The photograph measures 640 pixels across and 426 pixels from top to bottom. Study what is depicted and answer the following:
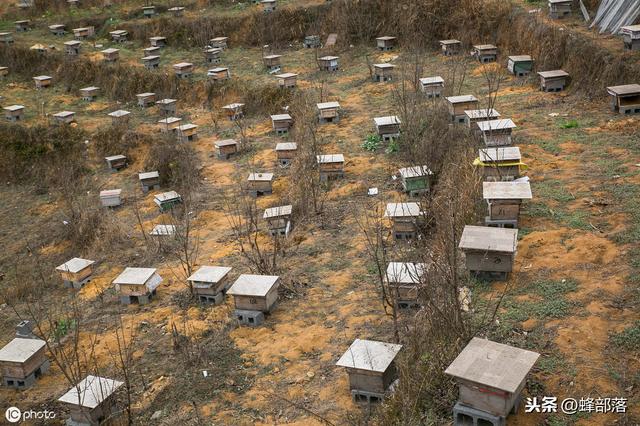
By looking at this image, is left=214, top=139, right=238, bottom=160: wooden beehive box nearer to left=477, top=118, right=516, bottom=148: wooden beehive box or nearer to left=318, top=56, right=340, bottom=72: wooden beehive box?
left=318, top=56, right=340, bottom=72: wooden beehive box

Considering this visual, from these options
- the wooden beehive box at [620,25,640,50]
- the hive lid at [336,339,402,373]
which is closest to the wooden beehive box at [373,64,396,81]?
the wooden beehive box at [620,25,640,50]

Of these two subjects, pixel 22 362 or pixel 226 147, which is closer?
pixel 22 362

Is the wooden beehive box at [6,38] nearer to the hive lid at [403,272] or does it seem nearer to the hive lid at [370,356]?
the hive lid at [403,272]

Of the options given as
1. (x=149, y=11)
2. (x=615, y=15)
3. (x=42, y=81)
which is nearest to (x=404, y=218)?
(x=615, y=15)

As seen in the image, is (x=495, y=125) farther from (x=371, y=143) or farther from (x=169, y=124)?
(x=169, y=124)

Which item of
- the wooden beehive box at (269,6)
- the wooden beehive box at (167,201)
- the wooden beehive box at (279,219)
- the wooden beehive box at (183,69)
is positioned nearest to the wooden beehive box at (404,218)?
the wooden beehive box at (279,219)

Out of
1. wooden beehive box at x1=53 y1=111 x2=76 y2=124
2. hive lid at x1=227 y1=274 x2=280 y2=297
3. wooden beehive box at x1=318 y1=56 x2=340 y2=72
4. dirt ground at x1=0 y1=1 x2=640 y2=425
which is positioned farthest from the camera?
wooden beehive box at x1=318 y1=56 x2=340 y2=72

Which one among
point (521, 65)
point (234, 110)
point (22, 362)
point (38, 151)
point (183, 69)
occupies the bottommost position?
point (38, 151)
